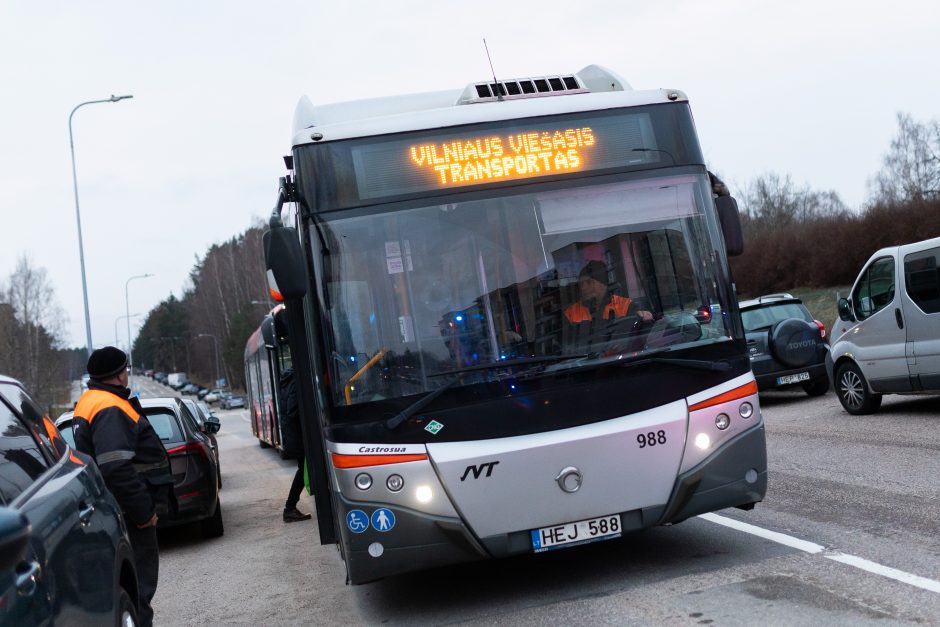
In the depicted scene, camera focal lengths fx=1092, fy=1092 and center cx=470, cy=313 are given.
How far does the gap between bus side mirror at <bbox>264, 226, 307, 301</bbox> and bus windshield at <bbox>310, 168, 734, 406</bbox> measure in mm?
255

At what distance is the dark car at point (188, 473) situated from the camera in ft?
36.3

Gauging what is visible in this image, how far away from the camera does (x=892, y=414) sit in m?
14.3

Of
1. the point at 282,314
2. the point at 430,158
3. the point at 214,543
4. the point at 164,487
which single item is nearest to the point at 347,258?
the point at 430,158

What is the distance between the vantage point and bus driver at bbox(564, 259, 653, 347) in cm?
656

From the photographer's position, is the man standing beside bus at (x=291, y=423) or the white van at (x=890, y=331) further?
the white van at (x=890, y=331)

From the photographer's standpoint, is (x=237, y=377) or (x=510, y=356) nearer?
(x=510, y=356)

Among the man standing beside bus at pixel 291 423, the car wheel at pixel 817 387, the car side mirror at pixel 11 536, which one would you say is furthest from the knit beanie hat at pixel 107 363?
the car wheel at pixel 817 387

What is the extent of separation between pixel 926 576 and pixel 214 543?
7532 millimetres

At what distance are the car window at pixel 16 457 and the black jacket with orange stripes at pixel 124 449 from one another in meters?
1.51

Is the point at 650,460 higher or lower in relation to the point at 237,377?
lower

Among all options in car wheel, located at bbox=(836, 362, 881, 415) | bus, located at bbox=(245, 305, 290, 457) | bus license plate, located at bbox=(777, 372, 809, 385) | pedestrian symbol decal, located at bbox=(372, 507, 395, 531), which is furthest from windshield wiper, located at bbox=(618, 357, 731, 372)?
bus, located at bbox=(245, 305, 290, 457)

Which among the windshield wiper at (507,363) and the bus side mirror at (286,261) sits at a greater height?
the bus side mirror at (286,261)

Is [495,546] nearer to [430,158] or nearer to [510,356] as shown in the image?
[510,356]

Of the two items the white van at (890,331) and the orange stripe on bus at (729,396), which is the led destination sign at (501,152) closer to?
the orange stripe on bus at (729,396)
